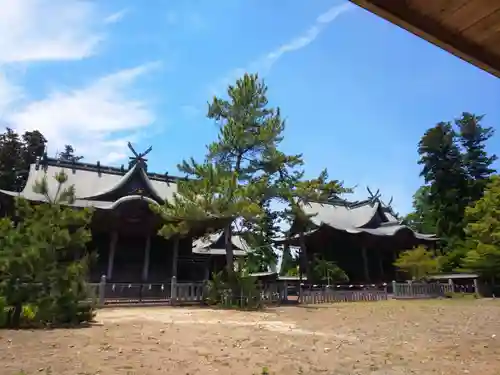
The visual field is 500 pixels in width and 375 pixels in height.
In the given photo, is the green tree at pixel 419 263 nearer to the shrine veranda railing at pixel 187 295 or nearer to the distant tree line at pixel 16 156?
the shrine veranda railing at pixel 187 295

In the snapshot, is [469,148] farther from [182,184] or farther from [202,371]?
[202,371]

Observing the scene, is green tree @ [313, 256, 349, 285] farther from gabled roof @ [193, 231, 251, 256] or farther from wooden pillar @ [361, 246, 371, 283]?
gabled roof @ [193, 231, 251, 256]

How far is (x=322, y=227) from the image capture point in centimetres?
2689

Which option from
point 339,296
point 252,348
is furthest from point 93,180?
point 252,348

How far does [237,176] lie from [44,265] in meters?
8.83

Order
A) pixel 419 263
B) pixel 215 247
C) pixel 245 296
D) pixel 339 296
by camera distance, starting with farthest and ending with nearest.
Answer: pixel 215 247 → pixel 419 263 → pixel 339 296 → pixel 245 296

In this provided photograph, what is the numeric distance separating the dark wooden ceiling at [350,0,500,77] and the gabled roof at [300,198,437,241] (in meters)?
25.6

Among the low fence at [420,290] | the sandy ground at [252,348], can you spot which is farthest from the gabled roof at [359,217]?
the sandy ground at [252,348]

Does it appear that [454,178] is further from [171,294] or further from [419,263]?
[171,294]

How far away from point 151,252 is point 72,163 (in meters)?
8.30

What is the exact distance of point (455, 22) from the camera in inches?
93.4

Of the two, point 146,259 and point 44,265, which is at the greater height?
point 146,259

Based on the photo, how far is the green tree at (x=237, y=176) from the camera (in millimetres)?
15781

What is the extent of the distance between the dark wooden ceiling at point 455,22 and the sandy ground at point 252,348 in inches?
175
